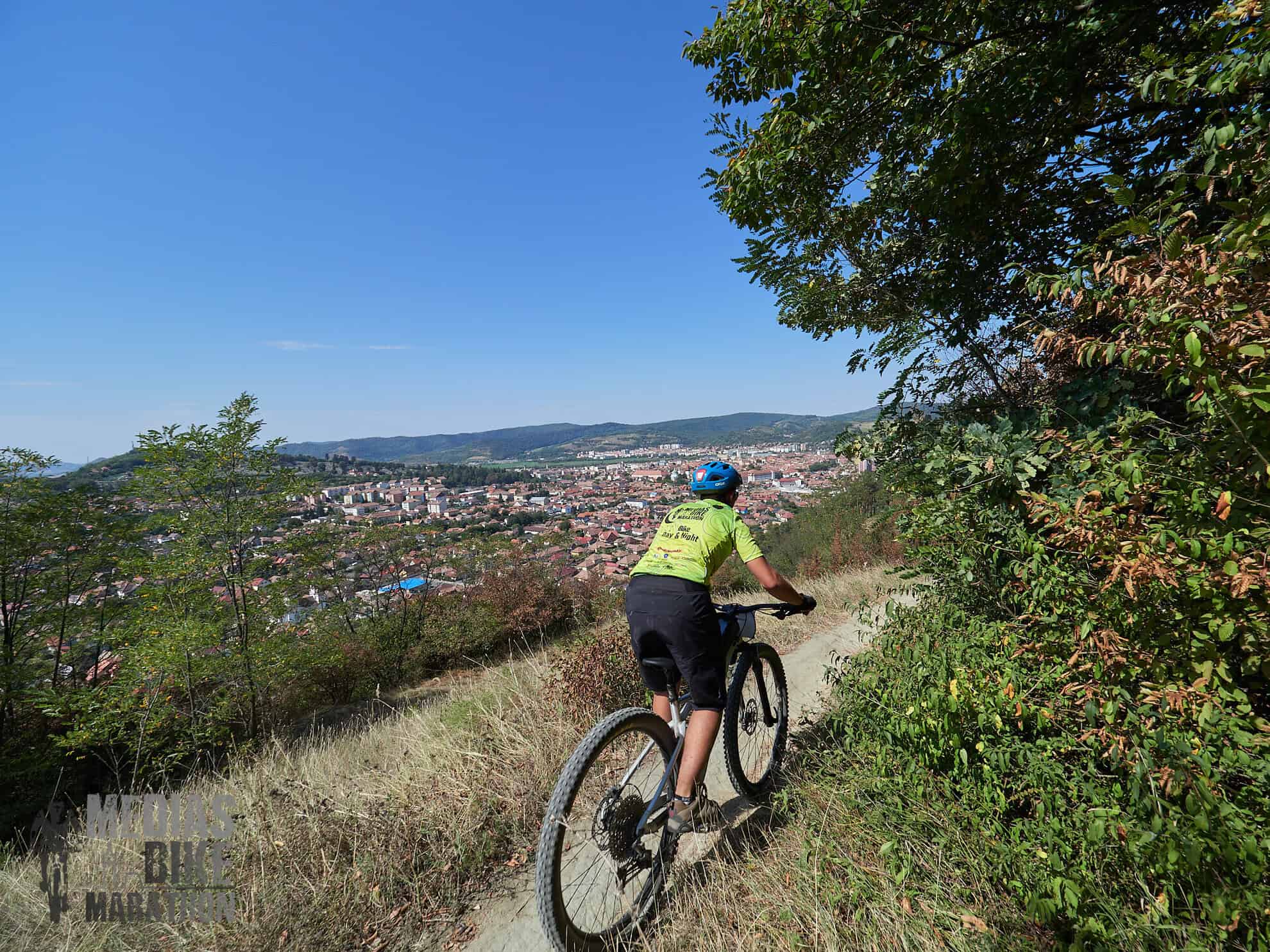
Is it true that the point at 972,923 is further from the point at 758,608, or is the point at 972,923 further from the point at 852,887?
the point at 758,608

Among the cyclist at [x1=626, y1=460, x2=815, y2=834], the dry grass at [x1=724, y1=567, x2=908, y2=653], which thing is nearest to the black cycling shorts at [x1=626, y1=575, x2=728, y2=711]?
the cyclist at [x1=626, y1=460, x2=815, y2=834]

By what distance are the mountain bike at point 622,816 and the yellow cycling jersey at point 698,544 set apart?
46cm

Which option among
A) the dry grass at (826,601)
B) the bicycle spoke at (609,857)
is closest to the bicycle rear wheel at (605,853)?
the bicycle spoke at (609,857)

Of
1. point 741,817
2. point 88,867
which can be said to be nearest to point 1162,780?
point 741,817

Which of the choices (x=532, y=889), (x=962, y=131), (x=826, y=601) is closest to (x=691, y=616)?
(x=532, y=889)

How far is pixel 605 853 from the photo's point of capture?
7.57ft

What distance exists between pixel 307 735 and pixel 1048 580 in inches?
476

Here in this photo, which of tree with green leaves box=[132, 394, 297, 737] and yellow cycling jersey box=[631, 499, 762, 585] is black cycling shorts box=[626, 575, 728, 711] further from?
tree with green leaves box=[132, 394, 297, 737]

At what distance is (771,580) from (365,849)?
252cm

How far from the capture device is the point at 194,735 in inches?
295

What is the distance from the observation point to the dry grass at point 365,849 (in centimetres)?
201

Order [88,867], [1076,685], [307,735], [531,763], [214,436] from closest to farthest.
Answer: [1076,685], [88,867], [531,763], [214,436], [307,735]

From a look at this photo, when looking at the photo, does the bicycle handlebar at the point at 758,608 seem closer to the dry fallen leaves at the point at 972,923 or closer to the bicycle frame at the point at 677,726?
the bicycle frame at the point at 677,726

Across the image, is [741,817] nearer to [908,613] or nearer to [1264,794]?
[908,613]
